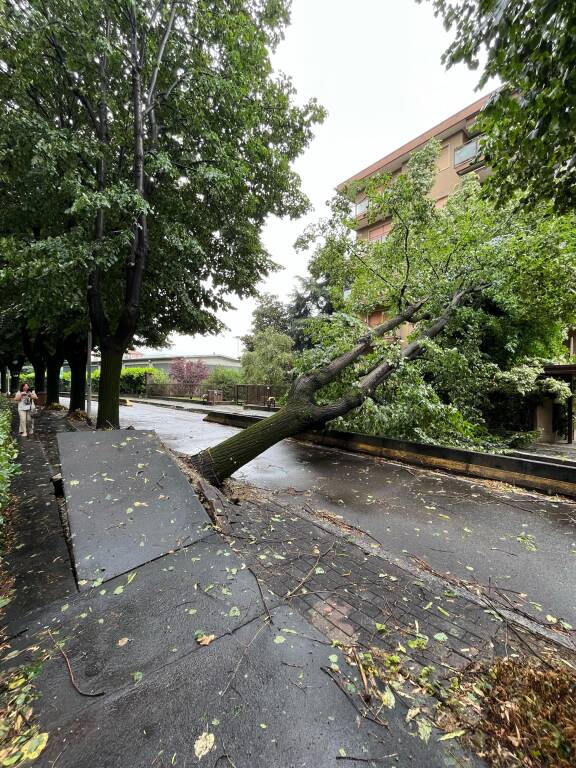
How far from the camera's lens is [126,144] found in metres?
7.49

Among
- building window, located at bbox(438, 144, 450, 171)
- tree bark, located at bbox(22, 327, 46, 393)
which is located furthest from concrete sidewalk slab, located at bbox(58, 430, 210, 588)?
building window, located at bbox(438, 144, 450, 171)

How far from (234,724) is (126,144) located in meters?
9.81

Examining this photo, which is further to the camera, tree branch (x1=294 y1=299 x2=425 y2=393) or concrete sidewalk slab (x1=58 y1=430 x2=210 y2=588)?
tree branch (x1=294 y1=299 x2=425 y2=393)

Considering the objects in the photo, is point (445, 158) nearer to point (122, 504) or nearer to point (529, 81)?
point (529, 81)

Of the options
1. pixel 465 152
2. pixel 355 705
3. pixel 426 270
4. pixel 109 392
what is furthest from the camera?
pixel 465 152

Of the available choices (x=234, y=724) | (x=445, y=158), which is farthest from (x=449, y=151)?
(x=234, y=724)

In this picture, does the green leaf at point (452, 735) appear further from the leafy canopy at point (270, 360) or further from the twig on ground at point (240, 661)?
the leafy canopy at point (270, 360)

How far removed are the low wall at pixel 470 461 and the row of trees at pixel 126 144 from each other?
5660 mm

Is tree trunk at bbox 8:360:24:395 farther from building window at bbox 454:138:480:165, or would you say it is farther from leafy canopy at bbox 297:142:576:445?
building window at bbox 454:138:480:165

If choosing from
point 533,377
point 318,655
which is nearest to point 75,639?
point 318,655

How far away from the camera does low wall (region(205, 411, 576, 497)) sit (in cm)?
517

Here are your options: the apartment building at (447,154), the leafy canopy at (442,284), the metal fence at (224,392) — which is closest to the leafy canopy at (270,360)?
the metal fence at (224,392)

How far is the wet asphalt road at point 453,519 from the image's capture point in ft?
9.82

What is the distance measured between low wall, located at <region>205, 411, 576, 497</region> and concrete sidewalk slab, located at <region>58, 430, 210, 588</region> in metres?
4.95
